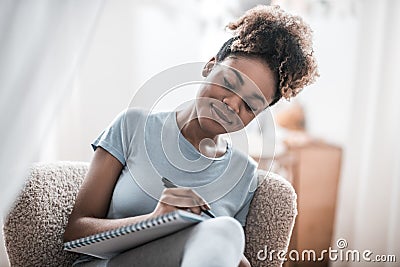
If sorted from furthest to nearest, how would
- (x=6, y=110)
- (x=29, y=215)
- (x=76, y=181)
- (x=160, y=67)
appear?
(x=160, y=67), (x=76, y=181), (x=29, y=215), (x=6, y=110)

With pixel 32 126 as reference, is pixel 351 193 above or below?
below

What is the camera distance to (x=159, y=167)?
1189mm

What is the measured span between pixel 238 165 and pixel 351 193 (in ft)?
3.75

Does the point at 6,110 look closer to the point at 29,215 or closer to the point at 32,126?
the point at 32,126

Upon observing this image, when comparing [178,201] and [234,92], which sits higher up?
[234,92]

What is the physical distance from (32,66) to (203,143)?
1.77 ft

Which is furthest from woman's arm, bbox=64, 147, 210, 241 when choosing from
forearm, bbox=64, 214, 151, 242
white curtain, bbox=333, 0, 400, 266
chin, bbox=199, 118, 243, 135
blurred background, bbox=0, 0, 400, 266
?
white curtain, bbox=333, 0, 400, 266

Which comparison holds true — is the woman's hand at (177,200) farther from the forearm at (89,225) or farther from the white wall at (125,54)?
the white wall at (125,54)

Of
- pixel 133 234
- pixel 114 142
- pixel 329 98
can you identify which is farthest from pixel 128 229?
pixel 329 98

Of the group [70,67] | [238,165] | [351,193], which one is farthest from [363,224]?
[70,67]

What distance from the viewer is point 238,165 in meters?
1.28

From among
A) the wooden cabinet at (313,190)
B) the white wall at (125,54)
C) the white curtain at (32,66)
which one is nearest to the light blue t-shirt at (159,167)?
the white curtain at (32,66)

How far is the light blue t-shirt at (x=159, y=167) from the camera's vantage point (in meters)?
1.18

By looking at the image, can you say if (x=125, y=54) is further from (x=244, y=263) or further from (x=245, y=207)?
(x=244, y=263)
